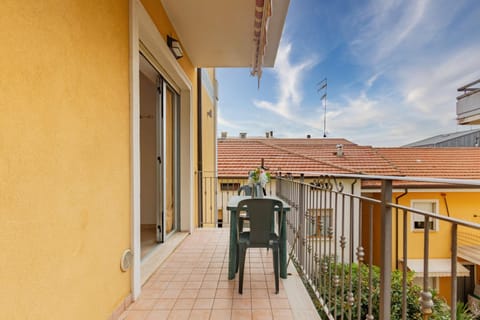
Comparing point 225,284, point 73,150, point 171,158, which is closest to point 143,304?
point 225,284

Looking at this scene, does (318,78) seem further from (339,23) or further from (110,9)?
(110,9)

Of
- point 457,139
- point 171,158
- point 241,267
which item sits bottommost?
point 241,267

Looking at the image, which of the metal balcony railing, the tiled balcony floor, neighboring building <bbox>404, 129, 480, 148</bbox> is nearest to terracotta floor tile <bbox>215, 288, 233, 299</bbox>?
the tiled balcony floor

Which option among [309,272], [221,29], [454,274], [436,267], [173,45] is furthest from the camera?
[436,267]

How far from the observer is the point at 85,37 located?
1377 millimetres

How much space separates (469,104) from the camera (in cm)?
687

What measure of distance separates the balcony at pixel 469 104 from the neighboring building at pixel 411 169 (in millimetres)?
1910

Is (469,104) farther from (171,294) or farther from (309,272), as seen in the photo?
(171,294)

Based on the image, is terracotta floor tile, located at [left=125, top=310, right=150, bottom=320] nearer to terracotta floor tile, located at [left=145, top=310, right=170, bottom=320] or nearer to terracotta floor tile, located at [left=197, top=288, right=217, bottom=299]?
terracotta floor tile, located at [left=145, top=310, right=170, bottom=320]

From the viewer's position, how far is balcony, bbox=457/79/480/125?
660 cm

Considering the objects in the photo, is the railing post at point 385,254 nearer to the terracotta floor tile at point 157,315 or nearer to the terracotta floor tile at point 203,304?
the terracotta floor tile at point 203,304

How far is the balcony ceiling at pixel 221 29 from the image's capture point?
2.72 m

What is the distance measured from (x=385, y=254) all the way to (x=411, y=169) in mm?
9430

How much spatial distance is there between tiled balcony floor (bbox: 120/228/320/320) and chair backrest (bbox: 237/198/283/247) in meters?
0.44
